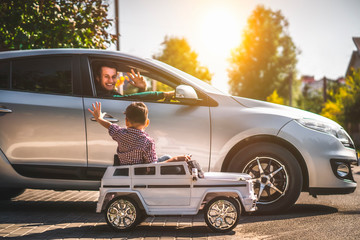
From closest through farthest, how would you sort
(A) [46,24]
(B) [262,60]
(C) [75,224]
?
(C) [75,224], (A) [46,24], (B) [262,60]

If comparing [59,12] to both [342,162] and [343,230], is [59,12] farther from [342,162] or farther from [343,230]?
[343,230]

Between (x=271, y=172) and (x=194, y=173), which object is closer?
(x=194, y=173)

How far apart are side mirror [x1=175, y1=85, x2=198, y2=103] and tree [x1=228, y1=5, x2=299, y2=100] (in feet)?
186

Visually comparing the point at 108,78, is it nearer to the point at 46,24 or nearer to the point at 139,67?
the point at 139,67

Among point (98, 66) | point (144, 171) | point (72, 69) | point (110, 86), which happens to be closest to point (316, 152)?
point (144, 171)

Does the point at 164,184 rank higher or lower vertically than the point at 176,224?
higher

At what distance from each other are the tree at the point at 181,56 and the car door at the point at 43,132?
50.2m

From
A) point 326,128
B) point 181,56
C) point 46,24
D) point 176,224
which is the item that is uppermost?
point 181,56

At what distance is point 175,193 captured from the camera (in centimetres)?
438

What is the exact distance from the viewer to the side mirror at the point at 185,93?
5.03 metres

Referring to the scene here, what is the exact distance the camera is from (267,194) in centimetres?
531

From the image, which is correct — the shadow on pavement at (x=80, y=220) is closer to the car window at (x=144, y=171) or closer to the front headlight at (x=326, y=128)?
the car window at (x=144, y=171)

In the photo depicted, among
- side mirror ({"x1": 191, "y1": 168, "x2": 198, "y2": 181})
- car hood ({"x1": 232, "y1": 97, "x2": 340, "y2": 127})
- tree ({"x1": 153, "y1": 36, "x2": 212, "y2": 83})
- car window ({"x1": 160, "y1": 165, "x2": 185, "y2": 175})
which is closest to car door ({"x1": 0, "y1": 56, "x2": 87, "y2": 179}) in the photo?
car window ({"x1": 160, "y1": 165, "x2": 185, "y2": 175})

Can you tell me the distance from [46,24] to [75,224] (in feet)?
19.6
